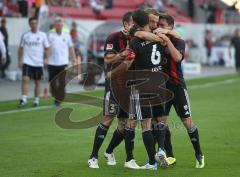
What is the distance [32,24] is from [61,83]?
234cm

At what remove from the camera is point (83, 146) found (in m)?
12.3

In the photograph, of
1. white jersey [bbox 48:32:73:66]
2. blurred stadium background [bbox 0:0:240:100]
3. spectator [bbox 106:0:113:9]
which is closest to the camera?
white jersey [bbox 48:32:73:66]

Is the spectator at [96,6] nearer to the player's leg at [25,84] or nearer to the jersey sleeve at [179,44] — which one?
the player's leg at [25,84]

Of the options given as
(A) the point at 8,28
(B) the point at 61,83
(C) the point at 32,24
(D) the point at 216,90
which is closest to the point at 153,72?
(C) the point at 32,24

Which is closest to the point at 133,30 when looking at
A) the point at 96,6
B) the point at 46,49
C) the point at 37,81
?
the point at 37,81

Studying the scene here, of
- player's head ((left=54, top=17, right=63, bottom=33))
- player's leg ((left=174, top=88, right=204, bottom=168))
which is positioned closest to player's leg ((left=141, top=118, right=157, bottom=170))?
player's leg ((left=174, top=88, right=204, bottom=168))

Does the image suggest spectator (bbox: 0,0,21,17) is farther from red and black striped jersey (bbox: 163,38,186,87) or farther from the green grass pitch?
red and black striped jersey (bbox: 163,38,186,87)

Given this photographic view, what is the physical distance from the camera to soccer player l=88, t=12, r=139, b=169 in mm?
9992

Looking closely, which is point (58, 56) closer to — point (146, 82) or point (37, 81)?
point (37, 81)

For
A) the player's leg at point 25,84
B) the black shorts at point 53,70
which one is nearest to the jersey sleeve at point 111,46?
the player's leg at point 25,84

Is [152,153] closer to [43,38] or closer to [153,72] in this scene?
[153,72]

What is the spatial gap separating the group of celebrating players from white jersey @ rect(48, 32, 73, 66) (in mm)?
9527

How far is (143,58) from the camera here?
9750mm

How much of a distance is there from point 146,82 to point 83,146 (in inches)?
108
